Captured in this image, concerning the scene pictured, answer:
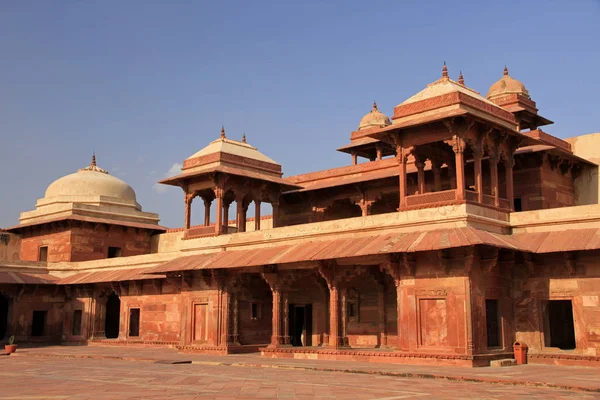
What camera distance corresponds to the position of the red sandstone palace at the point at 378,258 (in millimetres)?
19453

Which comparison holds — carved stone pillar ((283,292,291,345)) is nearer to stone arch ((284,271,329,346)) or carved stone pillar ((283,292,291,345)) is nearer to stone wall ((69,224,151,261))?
stone arch ((284,271,329,346))

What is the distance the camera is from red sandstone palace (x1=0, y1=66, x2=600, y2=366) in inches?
766

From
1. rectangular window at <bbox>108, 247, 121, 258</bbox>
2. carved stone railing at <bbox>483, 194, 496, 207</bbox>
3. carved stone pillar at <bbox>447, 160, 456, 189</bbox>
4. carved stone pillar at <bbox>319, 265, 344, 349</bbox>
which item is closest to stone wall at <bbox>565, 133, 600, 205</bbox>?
carved stone pillar at <bbox>447, 160, 456, 189</bbox>

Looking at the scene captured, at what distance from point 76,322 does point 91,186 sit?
29.8 feet

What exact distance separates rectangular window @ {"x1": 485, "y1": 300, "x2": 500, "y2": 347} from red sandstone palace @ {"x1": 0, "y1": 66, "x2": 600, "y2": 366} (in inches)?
2.3

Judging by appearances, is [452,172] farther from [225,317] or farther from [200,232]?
[200,232]

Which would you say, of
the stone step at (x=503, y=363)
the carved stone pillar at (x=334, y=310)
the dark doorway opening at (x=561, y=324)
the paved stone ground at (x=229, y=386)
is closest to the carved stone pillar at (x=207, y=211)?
the carved stone pillar at (x=334, y=310)

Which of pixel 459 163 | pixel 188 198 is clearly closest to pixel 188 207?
pixel 188 198

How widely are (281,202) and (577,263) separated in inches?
624

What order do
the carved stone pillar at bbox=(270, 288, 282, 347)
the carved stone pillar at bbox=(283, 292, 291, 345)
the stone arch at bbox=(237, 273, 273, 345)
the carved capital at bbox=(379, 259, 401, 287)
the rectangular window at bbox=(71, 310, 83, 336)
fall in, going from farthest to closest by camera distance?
the rectangular window at bbox=(71, 310, 83, 336), the stone arch at bbox=(237, 273, 273, 345), the carved stone pillar at bbox=(283, 292, 291, 345), the carved stone pillar at bbox=(270, 288, 282, 347), the carved capital at bbox=(379, 259, 401, 287)

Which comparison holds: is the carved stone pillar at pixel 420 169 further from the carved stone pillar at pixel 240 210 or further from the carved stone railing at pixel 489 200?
the carved stone pillar at pixel 240 210

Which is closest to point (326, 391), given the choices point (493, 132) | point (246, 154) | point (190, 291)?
point (493, 132)

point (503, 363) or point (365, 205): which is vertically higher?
point (365, 205)

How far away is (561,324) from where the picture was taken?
23203mm
